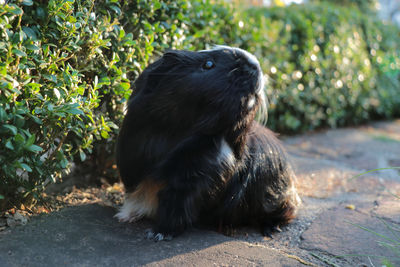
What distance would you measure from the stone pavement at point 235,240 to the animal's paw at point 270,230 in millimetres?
54

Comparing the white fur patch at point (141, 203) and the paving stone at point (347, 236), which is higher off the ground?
the white fur patch at point (141, 203)

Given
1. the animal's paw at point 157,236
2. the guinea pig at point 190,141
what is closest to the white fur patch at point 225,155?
the guinea pig at point 190,141

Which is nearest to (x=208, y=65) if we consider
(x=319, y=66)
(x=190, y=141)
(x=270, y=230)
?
(x=190, y=141)

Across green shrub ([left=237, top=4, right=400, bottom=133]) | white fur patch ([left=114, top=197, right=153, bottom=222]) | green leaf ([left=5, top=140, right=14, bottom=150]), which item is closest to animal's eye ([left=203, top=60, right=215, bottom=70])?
white fur patch ([left=114, top=197, right=153, bottom=222])

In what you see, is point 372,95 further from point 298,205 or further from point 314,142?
point 298,205

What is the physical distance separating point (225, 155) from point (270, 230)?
803 mm

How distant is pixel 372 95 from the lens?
7.13 meters

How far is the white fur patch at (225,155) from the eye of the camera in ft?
7.51

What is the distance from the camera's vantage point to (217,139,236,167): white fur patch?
2.29m

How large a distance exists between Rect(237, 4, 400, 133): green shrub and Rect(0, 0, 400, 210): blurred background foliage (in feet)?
0.07

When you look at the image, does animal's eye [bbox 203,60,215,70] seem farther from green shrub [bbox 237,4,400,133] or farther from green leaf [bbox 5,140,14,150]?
green shrub [bbox 237,4,400,133]

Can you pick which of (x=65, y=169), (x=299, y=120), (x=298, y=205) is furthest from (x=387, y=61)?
(x=65, y=169)

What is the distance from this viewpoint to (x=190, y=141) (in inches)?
89.9

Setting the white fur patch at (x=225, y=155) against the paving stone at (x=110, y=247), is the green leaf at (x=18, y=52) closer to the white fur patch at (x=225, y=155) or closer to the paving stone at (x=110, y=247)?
the paving stone at (x=110, y=247)
